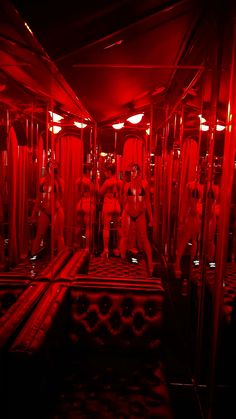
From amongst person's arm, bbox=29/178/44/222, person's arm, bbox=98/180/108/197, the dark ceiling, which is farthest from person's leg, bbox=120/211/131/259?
the dark ceiling

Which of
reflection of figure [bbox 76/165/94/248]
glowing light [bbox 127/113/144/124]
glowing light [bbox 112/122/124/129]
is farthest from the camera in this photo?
glowing light [bbox 112/122/124/129]

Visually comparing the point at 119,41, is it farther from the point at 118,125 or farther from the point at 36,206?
the point at 118,125

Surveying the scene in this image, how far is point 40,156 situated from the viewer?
16.5 ft

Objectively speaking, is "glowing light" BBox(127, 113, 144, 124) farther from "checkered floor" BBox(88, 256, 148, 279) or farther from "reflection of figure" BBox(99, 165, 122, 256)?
"checkered floor" BBox(88, 256, 148, 279)

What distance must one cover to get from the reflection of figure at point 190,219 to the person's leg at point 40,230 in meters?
2.03

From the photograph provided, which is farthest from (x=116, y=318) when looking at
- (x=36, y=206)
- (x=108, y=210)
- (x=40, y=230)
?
(x=108, y=210)

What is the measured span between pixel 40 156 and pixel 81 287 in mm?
3064

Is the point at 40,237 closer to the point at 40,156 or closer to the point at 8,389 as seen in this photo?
the point at 40,156

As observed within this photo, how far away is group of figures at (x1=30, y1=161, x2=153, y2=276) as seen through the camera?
15.3 ft

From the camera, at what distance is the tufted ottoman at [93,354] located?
69.1 inches

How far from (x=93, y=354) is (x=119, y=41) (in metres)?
2.65

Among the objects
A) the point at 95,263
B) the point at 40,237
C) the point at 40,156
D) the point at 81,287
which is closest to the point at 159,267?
the point at 95,263

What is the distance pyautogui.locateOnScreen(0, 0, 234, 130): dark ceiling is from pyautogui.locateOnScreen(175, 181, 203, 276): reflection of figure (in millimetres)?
1067

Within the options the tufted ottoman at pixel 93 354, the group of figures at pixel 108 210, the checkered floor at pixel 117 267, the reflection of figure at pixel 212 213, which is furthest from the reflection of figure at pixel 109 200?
the reflection of figure at pixel 212 213
